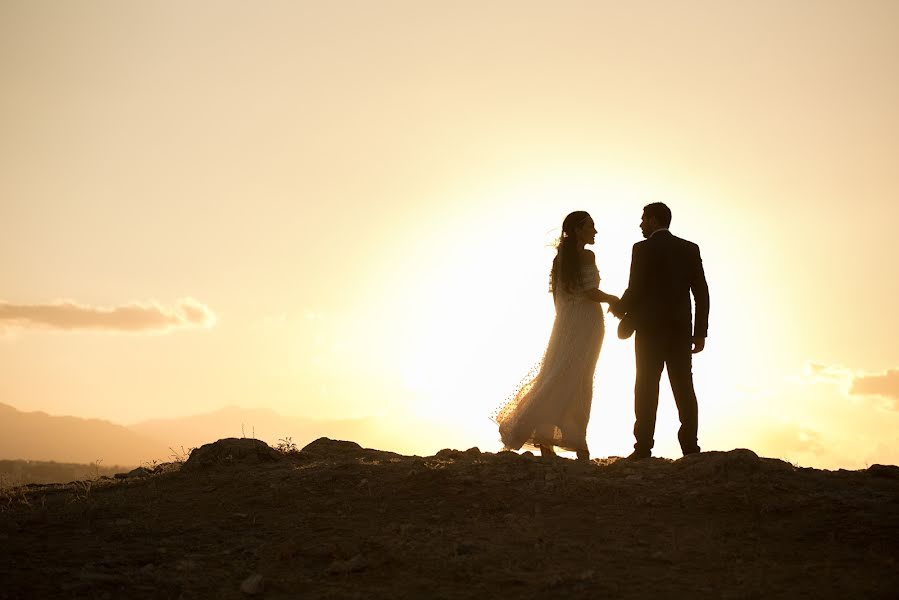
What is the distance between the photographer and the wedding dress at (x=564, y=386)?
427 inches

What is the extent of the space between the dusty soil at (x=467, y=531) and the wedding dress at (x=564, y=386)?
870mm

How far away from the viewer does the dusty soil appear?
6316 mm

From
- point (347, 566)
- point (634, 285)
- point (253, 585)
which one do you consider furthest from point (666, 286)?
point (253, 585)

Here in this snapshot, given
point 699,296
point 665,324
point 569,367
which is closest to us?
point 665,324

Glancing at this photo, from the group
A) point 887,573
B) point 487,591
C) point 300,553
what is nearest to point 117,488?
point 300,553

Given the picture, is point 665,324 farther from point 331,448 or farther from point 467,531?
point 331,448

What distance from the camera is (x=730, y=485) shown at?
27.0 feet

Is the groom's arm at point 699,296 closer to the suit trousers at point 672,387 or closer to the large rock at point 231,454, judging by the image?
the suit trousers at point 672,387

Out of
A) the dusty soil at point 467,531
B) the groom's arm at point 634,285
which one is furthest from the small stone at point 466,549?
the groom's arm at point 634,285

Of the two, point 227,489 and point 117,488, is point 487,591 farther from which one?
point 117,488

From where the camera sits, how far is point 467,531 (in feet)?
24.4

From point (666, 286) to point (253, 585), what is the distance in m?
6.45

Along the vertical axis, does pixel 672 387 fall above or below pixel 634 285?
below

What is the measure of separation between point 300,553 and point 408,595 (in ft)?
4.42
